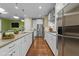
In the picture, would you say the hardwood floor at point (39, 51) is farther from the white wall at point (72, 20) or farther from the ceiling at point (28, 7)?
the white wall at point (72, 20)

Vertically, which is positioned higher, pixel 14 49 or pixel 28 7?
pixel 28 7

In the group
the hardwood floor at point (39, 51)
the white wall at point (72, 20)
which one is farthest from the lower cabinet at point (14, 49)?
the hardwood floor at point (39, 51)

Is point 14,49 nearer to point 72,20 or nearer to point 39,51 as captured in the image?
point 72,20

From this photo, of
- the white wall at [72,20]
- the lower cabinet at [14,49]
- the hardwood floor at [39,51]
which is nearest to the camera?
the lower cabinet at [14,49]

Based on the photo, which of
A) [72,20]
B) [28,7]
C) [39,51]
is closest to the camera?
[72,20]

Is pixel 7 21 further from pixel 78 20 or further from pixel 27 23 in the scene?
pixel 78 20

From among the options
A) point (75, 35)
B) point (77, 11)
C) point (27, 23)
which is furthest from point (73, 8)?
point (27, 23)

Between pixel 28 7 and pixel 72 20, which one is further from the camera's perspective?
pixel 28 7

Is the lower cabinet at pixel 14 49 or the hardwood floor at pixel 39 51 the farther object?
the hardwood floor at pixel 39 51

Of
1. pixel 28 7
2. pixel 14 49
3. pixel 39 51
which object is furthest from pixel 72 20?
pixel 28 7

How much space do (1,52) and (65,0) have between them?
0.91 meters

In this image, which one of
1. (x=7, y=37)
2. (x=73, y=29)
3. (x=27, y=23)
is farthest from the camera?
(x=27, y=23)

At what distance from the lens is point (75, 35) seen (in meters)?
1.85

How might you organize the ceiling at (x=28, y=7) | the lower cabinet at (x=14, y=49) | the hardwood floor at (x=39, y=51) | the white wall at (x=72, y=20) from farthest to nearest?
the ceiling at (x=28, y=7)
the hardwood floor at (x=39, y=51)
the white wall at (x=72, y=20)
the lower cabinet at (x=14, y=49)
